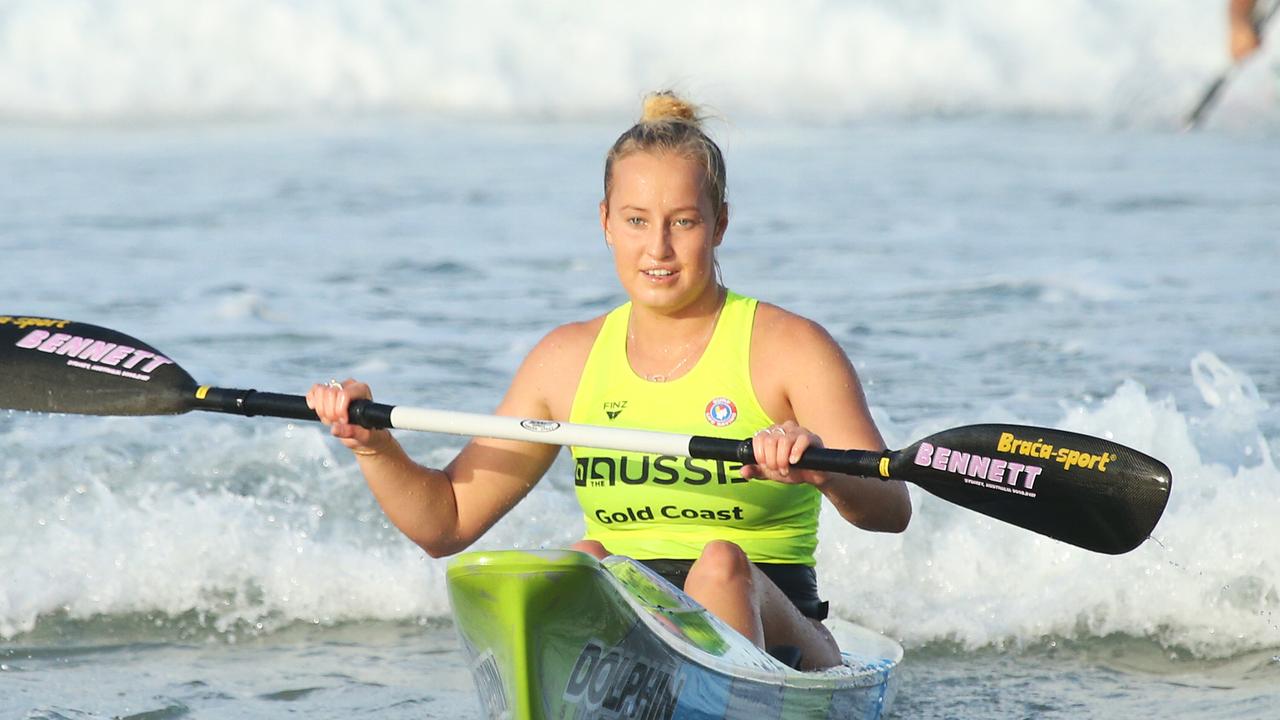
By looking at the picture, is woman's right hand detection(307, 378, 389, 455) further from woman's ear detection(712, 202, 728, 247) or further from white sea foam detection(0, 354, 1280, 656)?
white sea foam detection(0, 354, 1280, 656)

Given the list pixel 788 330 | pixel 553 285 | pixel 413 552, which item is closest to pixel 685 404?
pixel 788 330

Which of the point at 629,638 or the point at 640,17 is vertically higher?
the point at 640,17

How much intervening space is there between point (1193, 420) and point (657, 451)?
3661 mm

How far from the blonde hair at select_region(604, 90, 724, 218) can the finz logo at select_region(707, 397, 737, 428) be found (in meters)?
0.38

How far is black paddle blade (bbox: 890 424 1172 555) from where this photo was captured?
10.3 ft

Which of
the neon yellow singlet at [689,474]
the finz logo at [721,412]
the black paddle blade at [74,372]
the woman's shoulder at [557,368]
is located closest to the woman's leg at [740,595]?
the neon yellow singlet at [689,474]

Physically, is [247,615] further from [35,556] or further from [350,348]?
[350,348]

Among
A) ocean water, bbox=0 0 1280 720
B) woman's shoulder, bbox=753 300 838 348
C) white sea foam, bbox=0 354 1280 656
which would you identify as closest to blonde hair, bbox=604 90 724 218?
woman's shoulder, bbox=753 300 838 348

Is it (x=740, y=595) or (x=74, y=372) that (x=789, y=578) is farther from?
(x=74, y=372)

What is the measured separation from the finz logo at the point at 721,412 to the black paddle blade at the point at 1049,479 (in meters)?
0.36

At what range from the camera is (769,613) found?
11.0ft

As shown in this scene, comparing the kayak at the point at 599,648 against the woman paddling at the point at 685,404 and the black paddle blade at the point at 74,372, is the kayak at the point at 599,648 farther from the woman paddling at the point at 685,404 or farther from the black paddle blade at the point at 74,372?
the black paddle blade at the point at 74,372

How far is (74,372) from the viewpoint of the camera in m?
3.95

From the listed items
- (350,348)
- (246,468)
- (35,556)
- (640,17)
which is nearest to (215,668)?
(35,556)
